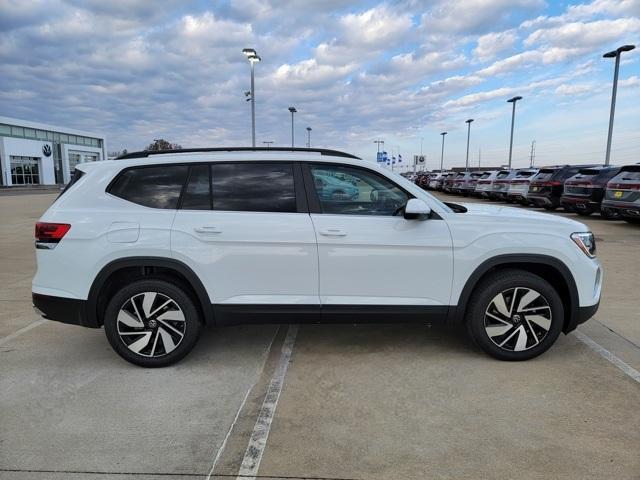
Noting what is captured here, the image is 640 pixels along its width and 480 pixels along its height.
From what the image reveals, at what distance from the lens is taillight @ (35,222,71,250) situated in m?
3.72

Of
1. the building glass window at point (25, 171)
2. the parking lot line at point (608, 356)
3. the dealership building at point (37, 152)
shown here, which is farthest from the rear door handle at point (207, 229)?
the building glass window at point (25, 171)

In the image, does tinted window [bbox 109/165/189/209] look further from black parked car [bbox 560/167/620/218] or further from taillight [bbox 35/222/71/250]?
black parked car [bbox 560/167/620/218]

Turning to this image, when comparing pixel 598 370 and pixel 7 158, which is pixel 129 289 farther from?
pixel 7 158

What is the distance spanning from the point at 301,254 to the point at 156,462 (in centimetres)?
172

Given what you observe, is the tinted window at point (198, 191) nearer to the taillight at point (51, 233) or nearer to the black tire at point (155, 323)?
the black tire at point (155, 323)

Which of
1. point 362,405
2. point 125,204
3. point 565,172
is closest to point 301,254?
point 362,405

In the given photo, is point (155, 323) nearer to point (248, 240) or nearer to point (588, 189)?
point (248, 240)

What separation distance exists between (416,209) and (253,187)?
131cm

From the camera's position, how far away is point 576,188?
14.8 m

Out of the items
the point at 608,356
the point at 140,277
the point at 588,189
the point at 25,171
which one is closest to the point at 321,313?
the point at 140,277

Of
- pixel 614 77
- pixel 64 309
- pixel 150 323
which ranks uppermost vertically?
pixel 614 77

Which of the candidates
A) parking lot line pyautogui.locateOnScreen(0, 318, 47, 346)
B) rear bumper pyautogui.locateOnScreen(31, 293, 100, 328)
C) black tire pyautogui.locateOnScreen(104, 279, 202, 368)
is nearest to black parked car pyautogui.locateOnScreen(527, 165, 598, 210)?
black tire pyautogui.locateOnScreen(104, 279, 202, 368)

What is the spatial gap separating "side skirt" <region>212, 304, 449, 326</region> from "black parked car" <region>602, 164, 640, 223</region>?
10.4 m

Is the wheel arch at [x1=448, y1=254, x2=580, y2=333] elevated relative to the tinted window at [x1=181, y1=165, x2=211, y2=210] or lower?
lower
